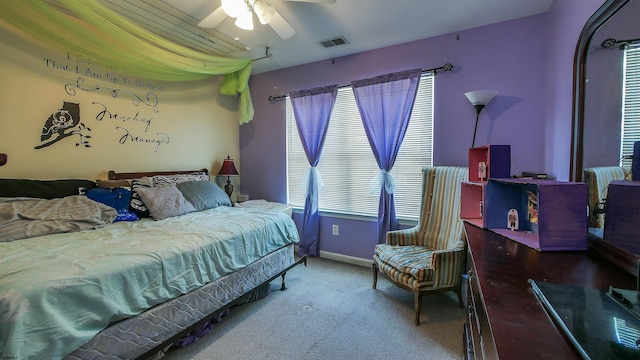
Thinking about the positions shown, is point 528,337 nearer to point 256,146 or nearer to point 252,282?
point 252,282

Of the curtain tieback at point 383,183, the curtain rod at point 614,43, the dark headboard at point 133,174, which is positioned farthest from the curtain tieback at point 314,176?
the curtain rod at point 614,43

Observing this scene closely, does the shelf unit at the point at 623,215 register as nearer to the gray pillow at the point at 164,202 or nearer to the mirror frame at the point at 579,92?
the mirror frame at the point at 579,92

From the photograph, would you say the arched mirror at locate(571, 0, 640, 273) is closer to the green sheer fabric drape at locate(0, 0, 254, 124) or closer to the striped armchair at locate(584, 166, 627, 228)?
the striped armchair at locate(584, 166, 627, 228)

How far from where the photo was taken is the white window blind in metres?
0.98

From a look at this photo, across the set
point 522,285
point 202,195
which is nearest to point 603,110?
point 522,285

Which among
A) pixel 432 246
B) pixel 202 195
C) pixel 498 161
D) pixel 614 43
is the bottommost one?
pixel 432 246

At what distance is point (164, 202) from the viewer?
2.51 m

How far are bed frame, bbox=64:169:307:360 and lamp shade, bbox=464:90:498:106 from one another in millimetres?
2190

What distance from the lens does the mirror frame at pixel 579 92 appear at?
1356 mm

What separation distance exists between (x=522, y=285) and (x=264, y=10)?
85.4 inches

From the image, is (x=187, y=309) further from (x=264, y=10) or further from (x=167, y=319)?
(x=264, y=10)

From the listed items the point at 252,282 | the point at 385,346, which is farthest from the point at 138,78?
the point at 385,346

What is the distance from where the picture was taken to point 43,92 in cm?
223

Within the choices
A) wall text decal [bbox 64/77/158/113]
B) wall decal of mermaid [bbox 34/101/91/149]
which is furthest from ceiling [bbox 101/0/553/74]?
wall decal of mermaid [bbox 34/101/91/149]
